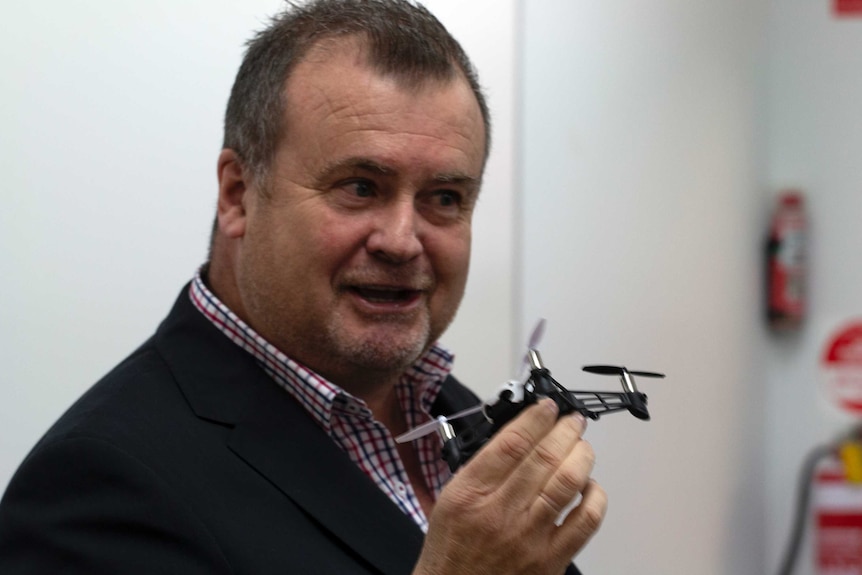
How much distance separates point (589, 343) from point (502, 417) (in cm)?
→ 119

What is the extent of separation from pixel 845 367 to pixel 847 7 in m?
0.93

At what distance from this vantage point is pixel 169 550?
1.05 m

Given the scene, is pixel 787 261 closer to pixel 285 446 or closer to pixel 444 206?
pixel 444 206

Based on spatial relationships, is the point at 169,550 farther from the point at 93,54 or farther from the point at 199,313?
the point at 93,54

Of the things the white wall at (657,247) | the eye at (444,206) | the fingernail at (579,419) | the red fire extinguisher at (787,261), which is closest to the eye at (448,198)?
the eye at (444,206)

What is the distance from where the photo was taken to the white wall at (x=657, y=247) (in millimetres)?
2184

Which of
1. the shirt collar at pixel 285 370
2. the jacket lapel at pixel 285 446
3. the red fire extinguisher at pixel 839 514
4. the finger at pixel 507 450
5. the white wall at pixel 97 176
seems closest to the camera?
the finger at pixel 507 450

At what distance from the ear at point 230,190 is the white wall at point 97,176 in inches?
12.9

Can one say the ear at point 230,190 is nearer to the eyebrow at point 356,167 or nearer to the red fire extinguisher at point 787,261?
the eyebrow at point 356,167

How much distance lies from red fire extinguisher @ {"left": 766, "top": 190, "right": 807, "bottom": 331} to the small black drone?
1.75 metres

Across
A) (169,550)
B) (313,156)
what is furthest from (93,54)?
(169,550)

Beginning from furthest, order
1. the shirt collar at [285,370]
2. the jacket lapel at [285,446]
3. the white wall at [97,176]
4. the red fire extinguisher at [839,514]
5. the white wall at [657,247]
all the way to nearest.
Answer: the red fire extinguisher at [839,514]
the white wall at [657,247]
the white wall at [97,176]
the shirt collar at [285,370]
the jacket lapel at [285,446]

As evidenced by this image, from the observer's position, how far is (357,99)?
1293 mm

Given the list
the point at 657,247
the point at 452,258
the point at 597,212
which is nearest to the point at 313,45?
the point at 452,258
